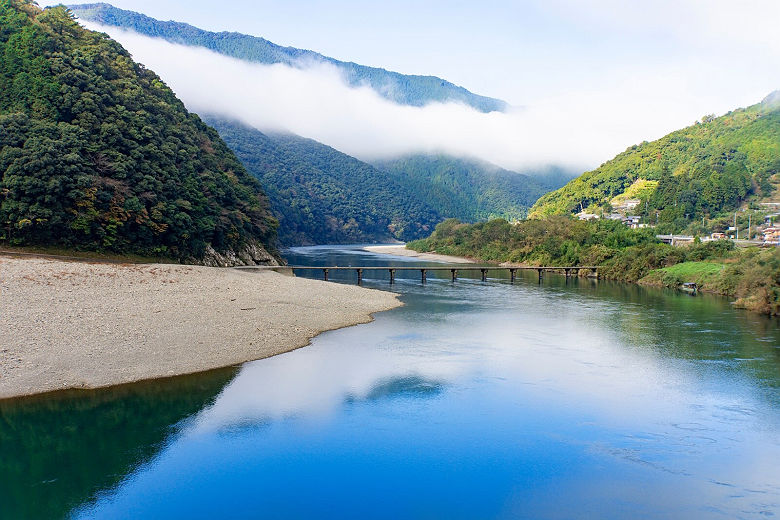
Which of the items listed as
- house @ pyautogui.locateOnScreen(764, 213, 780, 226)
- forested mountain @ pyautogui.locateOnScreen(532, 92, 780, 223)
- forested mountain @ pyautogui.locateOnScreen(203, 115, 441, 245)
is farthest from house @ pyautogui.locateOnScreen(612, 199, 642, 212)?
forested mountain @ pyautogui.locateOnScreen(203, 115, 441, 245)

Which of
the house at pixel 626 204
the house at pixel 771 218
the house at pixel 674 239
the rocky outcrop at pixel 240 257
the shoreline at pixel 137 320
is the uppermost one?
the house at pixel 626 204

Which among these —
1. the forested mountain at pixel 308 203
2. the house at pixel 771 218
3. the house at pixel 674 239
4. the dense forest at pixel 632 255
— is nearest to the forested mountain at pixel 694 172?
the house at pixel 674 239

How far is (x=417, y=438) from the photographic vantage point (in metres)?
17.3

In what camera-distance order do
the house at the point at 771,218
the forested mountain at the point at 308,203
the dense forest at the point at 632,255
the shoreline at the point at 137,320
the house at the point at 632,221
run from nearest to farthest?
the shoreline at the point at 137,320, the dense forest at the point at 632,255, the house at the point at 771,218, the house at the point at 632,221, the forested mountain at the point at 308,203

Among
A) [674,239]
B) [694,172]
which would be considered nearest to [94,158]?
[674,239]

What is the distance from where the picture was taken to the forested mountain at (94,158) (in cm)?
4062

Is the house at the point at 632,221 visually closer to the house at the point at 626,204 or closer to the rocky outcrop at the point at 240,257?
the house at the point at 626,204

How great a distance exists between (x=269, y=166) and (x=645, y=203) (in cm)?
11134

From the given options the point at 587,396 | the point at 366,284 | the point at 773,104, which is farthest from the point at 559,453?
the point at 773,104

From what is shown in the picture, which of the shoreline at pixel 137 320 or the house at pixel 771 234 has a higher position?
the house at pixel 771 234

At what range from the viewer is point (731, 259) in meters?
57.0

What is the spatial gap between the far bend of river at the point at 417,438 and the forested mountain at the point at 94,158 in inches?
980

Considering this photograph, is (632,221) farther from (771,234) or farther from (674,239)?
(771,234)

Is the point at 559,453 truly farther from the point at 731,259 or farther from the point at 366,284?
the point at 731,259
